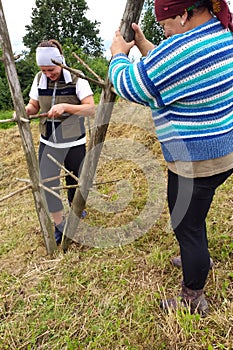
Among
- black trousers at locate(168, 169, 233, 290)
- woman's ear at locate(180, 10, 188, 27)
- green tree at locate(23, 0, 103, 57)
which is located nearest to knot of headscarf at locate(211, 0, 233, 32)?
woman's ear at locate(180, 10, 188, 27)

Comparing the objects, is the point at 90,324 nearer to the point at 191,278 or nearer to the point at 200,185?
the point at 191,278

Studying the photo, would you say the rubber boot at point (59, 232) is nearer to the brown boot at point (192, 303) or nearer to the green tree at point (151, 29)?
the brown boot at point (192, 303)

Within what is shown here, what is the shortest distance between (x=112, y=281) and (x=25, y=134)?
41.9 inches

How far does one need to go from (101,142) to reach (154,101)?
72 cm

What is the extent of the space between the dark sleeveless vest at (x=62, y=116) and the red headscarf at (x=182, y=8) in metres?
1.14

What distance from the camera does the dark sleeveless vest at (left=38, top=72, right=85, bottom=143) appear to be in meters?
2.29

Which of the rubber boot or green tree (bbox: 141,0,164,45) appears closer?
the rubber boot

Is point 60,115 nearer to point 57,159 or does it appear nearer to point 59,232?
point 57,159

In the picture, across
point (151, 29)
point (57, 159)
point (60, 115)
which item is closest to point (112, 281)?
point (57, 159)

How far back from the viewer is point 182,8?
47.4 inches

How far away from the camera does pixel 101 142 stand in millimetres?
2018

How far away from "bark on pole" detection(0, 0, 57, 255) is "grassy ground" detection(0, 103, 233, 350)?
0.18 meters

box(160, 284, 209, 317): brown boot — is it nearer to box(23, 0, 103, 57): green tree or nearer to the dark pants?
the dark pants

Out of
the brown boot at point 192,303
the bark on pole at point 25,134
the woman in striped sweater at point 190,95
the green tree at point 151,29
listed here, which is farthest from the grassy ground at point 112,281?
the green tree at point 151,29
